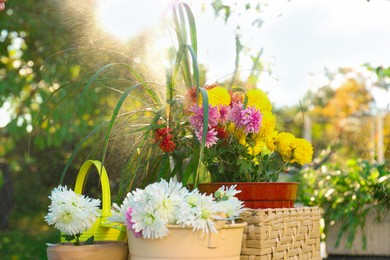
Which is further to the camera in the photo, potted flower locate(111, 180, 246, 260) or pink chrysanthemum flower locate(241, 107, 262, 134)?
pink chrysanthemum flower locate(241, 107, 262, 134)

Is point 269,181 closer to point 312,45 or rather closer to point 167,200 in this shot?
point 167,200

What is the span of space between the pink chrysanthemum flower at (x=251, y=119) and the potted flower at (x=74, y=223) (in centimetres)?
40

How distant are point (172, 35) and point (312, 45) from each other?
311 cm

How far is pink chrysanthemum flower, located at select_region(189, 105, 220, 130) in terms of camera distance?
145 cm

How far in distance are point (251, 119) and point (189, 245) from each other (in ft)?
1.20

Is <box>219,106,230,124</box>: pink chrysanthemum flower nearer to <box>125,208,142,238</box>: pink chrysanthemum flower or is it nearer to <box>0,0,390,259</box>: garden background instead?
<box>125,208,142,238</box>: pink chrysanthemum flower

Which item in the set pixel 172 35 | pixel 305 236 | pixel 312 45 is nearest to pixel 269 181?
pixel 305 236

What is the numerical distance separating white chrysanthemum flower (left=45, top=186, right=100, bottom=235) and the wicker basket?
360mm

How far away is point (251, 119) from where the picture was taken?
1.47m

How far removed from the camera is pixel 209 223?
123cm

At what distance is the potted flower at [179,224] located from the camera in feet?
4.04

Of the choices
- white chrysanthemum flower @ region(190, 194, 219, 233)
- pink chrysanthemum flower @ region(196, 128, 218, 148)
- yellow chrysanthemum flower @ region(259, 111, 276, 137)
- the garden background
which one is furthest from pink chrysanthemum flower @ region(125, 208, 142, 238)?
the garden background

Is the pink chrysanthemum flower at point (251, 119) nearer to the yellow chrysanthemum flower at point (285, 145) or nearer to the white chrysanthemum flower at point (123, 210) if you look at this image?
the yellow chrysanthemum flower at point (285, 145)

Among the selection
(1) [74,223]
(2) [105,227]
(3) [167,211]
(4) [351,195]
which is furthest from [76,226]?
(4) [351,195]
